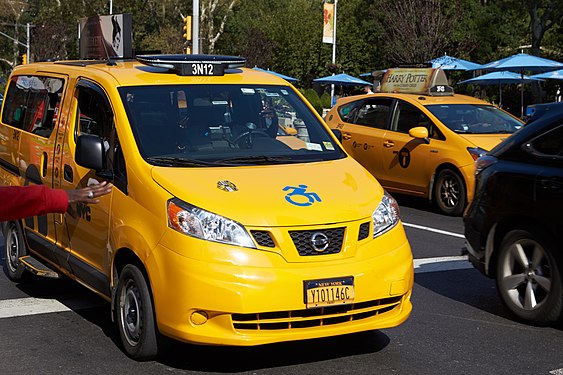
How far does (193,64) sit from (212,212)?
68.4 inches

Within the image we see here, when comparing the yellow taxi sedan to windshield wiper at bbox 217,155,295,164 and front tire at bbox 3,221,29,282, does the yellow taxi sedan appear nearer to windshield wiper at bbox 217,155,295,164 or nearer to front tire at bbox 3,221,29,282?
windshield wiper at bbox 217,155,295,164

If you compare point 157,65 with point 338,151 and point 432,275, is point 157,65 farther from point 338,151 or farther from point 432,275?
point 432,275

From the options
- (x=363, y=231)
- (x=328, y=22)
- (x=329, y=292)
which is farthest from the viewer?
(x=328, y=22)

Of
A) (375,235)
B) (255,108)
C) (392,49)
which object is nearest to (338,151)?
(255,108)

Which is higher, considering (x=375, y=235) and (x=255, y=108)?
(x=255, y=108)

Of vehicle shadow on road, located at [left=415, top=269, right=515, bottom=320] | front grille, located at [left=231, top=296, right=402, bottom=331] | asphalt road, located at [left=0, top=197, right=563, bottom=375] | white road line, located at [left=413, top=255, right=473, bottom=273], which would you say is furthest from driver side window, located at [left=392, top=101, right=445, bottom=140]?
front grille, located at [left=231, top=296, right=402, bottom=331]

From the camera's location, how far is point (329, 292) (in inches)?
208

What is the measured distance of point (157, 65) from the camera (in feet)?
22.3

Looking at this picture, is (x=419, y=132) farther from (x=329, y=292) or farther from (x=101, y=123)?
(x=329, y=292)

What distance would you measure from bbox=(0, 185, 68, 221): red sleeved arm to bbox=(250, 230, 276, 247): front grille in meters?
1.31

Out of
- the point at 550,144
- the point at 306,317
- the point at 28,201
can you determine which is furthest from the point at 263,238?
the point at 550,144

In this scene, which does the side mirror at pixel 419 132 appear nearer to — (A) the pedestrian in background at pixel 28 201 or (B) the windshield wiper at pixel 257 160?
(B) the windshield wiper at pixel 257 160

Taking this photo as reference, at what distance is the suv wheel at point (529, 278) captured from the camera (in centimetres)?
649

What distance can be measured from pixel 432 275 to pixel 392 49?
1616 inches
